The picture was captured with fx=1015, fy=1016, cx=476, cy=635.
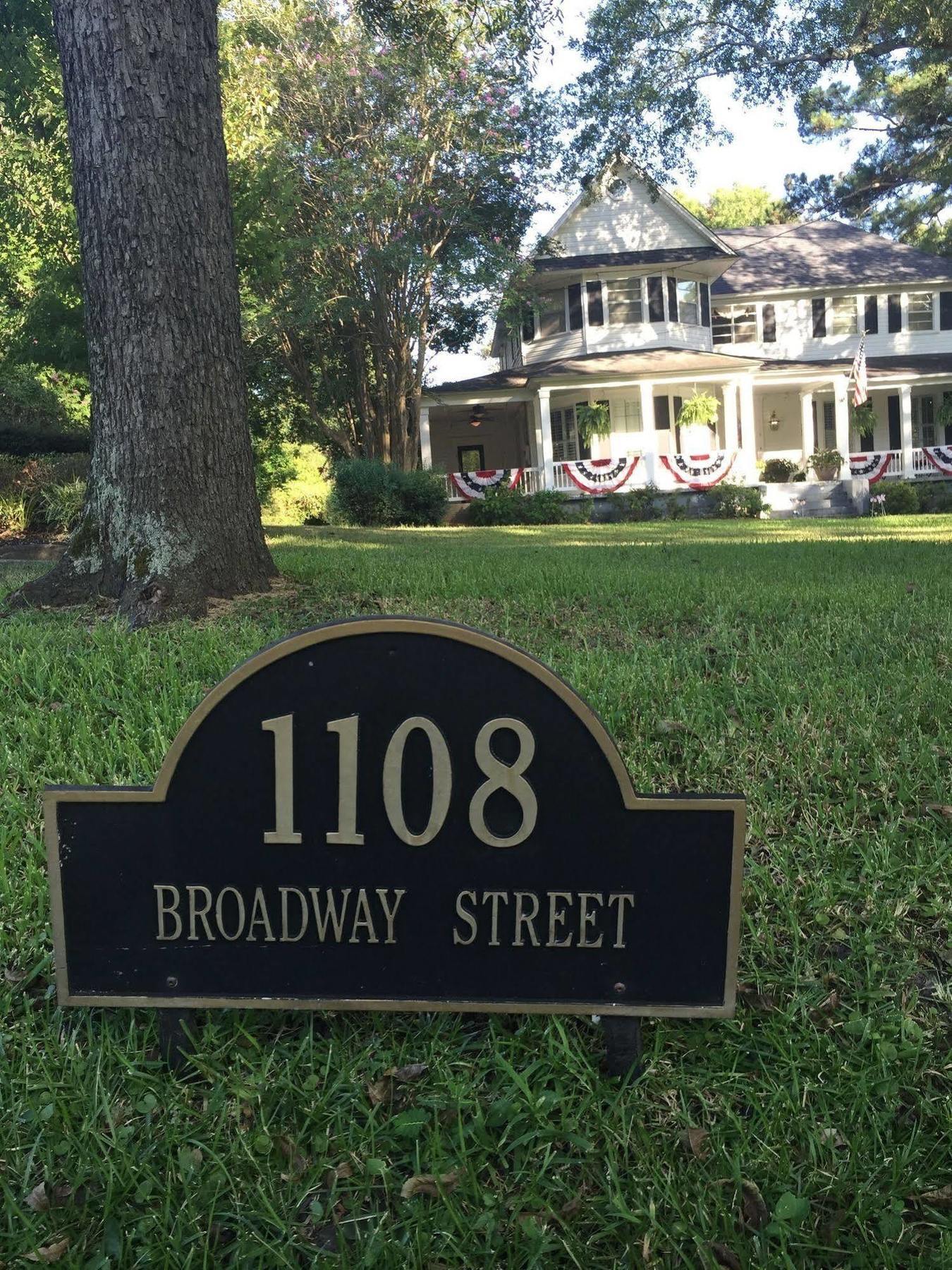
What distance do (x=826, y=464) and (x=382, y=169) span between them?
13.3 metres

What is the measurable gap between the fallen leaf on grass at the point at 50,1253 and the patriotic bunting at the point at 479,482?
74.4 ft

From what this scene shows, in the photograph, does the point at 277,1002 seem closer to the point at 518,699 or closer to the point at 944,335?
the point at 518,699

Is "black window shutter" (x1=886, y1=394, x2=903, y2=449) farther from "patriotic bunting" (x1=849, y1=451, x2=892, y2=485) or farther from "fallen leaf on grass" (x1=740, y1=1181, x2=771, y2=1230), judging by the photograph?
"fallen leaf on grass" (x1=740, y1=1181, x2=771, y2=1230)

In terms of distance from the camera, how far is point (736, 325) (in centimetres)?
3041

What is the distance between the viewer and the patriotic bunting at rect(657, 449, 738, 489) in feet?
80.1

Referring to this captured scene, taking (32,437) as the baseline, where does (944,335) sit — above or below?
above

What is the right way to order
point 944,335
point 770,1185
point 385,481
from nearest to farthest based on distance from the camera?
point 770,1185 → point 385,481 → point 944,335

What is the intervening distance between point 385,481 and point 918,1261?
64.1 ft

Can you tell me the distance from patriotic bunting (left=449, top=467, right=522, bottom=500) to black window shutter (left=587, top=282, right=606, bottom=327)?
5785 millimetres

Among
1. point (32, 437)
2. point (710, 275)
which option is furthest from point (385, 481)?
point (710, 275)

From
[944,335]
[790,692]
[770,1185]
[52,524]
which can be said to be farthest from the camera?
[944,335]

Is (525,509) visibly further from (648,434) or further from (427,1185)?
(427,1185)

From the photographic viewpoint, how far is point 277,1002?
2146mm

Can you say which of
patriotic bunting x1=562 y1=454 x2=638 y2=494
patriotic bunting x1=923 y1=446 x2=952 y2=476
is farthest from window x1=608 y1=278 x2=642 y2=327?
patriotic bunting x1=923 y1=446 x2=952 y2=476
